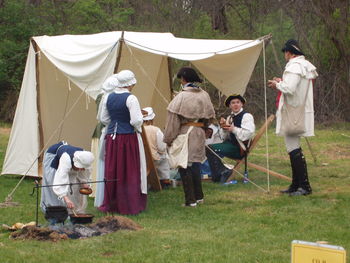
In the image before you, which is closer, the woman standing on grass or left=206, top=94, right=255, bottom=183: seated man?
the woman standing on grass

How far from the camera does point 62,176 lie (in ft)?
20.7

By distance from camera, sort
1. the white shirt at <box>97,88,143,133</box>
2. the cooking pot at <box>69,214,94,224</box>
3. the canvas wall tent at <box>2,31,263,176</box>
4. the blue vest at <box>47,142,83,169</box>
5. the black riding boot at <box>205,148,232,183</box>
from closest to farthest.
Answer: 1. the cooking pot at <box>69,214,94,224</box>
2. the blue vest at <box>47,142,83,169</box>
3. the white shirt at <box>97,88,143,133</box>
4. the canvas wall tent at <box>2,31,263,176</box>
5. the black riding boot at <box>205,148,232,183</box>

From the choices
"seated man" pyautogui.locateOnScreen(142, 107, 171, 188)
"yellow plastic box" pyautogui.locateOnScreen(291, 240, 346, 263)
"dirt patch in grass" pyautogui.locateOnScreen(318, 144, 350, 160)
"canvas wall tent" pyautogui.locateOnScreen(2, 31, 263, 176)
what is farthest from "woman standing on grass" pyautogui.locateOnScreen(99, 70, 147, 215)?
"dirt patch in grass" pyautogui.locateOnScreen(318, 144, 350, 160)

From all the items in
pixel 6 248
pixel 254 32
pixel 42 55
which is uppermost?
pixel 254 32

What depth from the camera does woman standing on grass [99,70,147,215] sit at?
23.3 ft

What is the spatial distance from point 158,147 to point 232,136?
3.11ft

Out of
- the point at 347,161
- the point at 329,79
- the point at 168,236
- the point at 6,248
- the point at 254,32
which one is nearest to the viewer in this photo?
the point at 6,248

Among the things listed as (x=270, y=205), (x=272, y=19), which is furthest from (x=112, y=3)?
(x=270, y=205)

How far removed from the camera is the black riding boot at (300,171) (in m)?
7.68

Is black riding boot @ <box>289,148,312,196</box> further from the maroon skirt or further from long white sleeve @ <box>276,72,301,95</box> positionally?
the maroon skirt

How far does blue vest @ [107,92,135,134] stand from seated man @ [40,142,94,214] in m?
0.68

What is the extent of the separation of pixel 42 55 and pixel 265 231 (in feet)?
14.3

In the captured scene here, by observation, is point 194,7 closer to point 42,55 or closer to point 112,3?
point 112,3

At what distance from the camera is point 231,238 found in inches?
236
